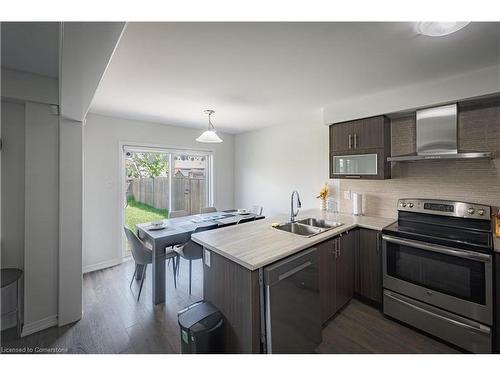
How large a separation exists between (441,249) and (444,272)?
7.6 inches

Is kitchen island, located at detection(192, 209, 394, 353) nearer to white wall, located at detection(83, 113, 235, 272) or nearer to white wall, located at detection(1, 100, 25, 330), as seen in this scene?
white wall, located at detection(1, 100, 25, 330)

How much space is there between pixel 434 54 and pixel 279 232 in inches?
71.7

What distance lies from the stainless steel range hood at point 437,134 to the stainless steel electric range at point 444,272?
487mm

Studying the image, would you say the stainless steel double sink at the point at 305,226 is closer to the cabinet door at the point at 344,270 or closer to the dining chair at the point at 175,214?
the cabinet door at the point at 344,270

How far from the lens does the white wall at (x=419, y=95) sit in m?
1.81

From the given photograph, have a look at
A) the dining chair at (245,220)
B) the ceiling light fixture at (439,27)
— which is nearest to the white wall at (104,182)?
the dining chair at (245,220)

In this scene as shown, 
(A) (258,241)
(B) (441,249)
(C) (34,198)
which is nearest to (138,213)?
(C) (34,198)

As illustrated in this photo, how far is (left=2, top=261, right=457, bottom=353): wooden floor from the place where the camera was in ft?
5.56

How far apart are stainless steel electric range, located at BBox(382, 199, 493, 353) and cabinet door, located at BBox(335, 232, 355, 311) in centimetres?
30

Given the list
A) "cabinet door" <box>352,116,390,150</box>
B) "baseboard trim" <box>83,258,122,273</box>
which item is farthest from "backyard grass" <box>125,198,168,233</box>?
"cabinet door" <box>352,116,390,150</box>

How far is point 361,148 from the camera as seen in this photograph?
2.55 metres
